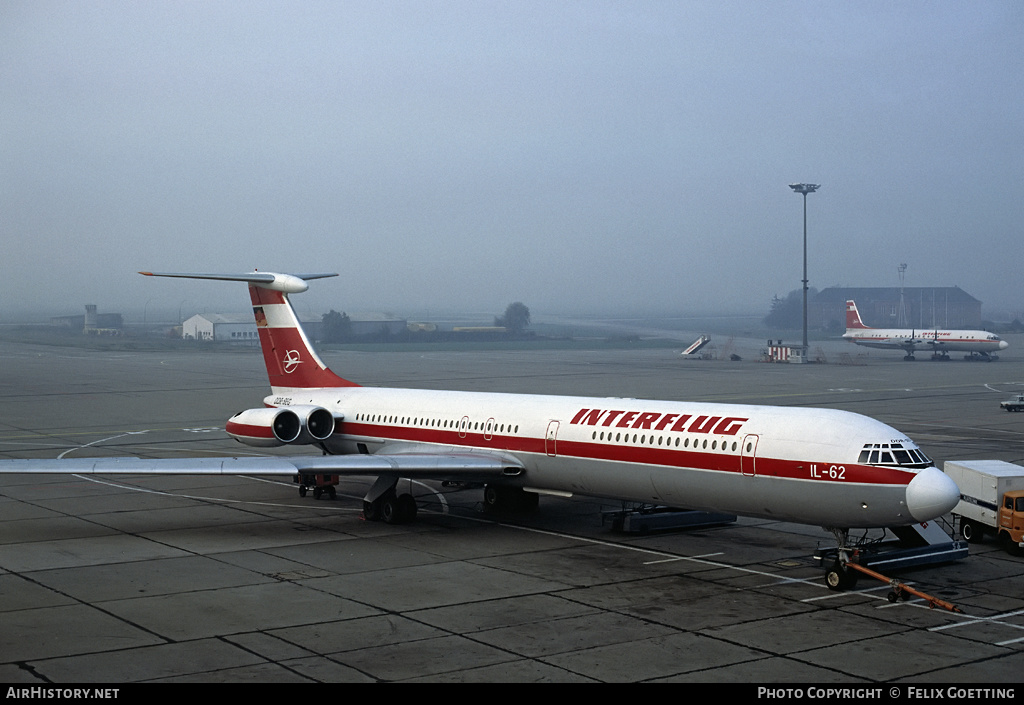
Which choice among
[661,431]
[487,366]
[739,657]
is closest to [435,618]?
[739,657]

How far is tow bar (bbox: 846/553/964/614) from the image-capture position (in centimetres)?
1695

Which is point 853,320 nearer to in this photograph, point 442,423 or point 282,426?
point 442,423

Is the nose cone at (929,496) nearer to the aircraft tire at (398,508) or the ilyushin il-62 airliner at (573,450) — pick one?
the ilyushin il-62 airliner at (573,450)

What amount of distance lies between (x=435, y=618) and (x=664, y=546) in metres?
7.05

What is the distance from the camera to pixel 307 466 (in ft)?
74.8

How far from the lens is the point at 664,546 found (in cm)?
2195

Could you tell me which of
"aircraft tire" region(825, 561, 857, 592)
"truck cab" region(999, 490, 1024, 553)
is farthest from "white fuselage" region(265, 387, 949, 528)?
"truck cab" region(999, 490, 1024, 553)

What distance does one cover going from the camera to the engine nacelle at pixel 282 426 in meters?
27.3

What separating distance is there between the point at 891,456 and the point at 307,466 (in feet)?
38.5

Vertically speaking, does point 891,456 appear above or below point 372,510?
above

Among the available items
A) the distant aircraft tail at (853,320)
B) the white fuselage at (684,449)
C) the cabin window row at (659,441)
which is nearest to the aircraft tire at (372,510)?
the white fuselage at (684,449)

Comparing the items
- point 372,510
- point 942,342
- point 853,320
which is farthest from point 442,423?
point 853,320

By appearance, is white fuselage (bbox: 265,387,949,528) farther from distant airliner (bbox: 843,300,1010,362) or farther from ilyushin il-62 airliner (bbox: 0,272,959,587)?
distant airliner (bbox: 843,300,1010,362)
